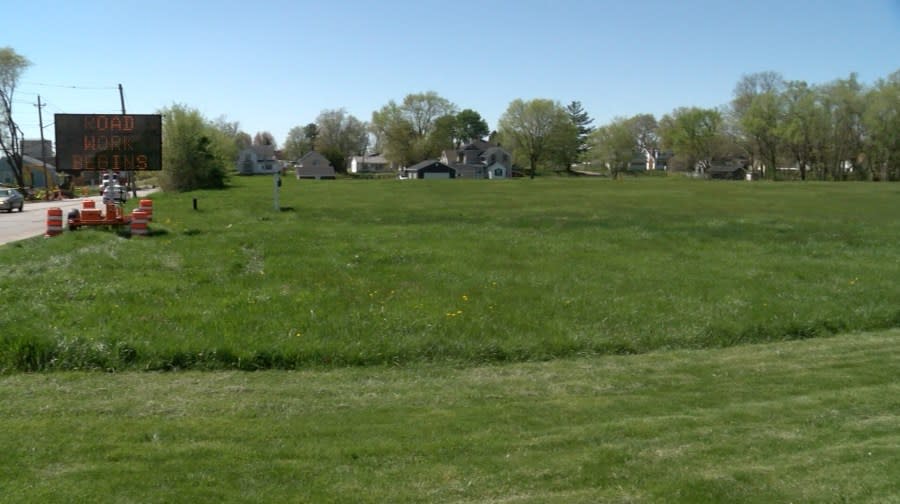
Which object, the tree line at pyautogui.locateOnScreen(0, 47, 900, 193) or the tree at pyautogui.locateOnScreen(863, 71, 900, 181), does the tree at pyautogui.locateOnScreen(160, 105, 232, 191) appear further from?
the tree at pyautogui.locateOnScreen(863, 71, 900, 181)

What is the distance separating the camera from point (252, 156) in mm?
156625

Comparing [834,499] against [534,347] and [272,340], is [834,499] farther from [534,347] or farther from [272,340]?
[272,340]

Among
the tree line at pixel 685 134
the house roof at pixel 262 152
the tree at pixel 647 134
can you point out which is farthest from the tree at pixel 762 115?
the house roof at pixel 262 152

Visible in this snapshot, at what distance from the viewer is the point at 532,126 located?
151250mm

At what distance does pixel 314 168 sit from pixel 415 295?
131m

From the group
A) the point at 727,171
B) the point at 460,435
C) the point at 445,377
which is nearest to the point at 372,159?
the point at 727,171

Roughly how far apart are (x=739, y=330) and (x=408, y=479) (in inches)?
298

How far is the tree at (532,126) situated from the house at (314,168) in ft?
124

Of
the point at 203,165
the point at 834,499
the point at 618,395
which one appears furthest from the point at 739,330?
the point at 203,165

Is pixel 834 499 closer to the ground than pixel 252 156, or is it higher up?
closer to the ground

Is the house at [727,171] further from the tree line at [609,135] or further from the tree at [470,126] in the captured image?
the tree at [470,126]

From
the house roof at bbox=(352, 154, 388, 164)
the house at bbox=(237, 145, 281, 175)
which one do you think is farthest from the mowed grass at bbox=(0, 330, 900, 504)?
the house roof at bbox=(352, 154, 388, 164)

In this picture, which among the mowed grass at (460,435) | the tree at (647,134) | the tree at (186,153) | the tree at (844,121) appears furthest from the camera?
the tree at (647,134)

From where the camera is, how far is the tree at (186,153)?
68188 millimetres
